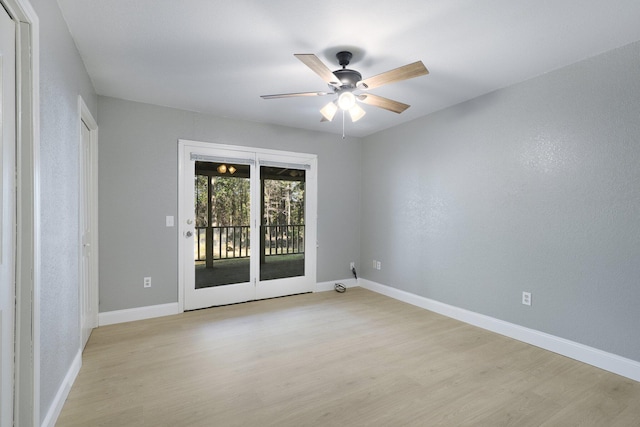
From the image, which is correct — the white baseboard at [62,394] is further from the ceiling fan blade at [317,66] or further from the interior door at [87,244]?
the ceiling fan blade at [317,66]

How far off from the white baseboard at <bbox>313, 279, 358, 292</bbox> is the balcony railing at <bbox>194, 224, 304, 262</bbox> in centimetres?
60

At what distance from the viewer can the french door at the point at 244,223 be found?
381 cm

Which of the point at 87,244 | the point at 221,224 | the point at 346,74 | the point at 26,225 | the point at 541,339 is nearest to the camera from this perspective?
the point at 26,225

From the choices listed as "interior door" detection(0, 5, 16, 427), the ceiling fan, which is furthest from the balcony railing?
"interior door" detection(0, 5, 16, 427)

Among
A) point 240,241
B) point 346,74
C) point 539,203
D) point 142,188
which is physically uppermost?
point 346,74

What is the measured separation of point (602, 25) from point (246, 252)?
158 inches

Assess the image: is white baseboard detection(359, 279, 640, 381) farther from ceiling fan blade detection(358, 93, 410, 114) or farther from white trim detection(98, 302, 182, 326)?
white trim detection(98, 302, 182, 326)

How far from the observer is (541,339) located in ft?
9.14

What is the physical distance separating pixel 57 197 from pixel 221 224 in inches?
87.5

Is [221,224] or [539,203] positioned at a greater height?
[539,203]

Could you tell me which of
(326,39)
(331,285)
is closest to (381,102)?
(326,39)

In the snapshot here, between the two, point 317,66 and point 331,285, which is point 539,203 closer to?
point 317,66

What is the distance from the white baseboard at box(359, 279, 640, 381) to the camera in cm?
232

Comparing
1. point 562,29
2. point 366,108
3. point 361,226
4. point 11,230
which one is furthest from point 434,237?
point 11,230
